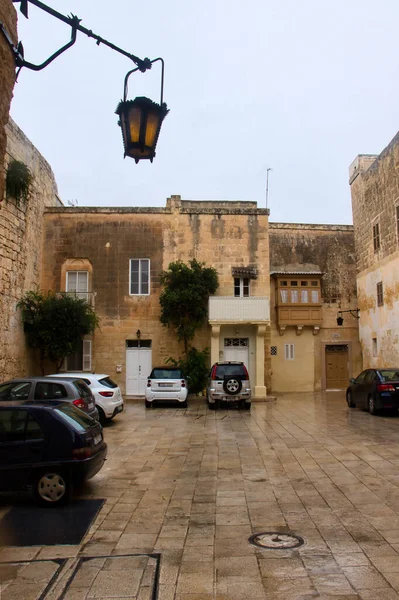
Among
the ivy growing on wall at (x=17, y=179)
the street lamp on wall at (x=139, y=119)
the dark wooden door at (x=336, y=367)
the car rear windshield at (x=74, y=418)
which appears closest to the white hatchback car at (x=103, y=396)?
the car rear windshield at (x=74, y=418)

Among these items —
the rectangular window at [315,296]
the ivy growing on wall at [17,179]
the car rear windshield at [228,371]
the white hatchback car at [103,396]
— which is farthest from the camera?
the rectangular window at [315,296]

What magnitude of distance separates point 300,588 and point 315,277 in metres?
23.0

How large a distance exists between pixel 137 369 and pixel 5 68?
746 inches

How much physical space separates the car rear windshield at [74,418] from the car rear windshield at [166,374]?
11.0 meters

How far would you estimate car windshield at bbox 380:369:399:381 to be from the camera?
15727 mm

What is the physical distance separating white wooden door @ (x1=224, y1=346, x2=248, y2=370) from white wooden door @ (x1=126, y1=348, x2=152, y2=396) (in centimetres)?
343

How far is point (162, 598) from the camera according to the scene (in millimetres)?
4043

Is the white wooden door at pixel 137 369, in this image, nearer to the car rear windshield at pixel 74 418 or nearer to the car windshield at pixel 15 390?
the car windshield at pixel 15 390

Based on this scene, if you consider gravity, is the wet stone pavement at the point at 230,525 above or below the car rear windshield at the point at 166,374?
below

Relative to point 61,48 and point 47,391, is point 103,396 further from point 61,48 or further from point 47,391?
point 61,48

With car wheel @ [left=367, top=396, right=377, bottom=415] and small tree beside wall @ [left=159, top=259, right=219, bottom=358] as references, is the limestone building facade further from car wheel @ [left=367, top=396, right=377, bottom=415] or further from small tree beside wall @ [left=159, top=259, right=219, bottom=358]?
small tree beside wall @ [left=159, top=259, right=219, bottom=358]

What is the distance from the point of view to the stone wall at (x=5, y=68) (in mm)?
4355

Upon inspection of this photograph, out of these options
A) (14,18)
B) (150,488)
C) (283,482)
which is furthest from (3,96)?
(283,482)

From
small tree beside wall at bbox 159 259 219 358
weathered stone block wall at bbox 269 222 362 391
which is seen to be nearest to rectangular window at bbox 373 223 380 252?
weathered stone block wall at bbox 269 222 362 391
